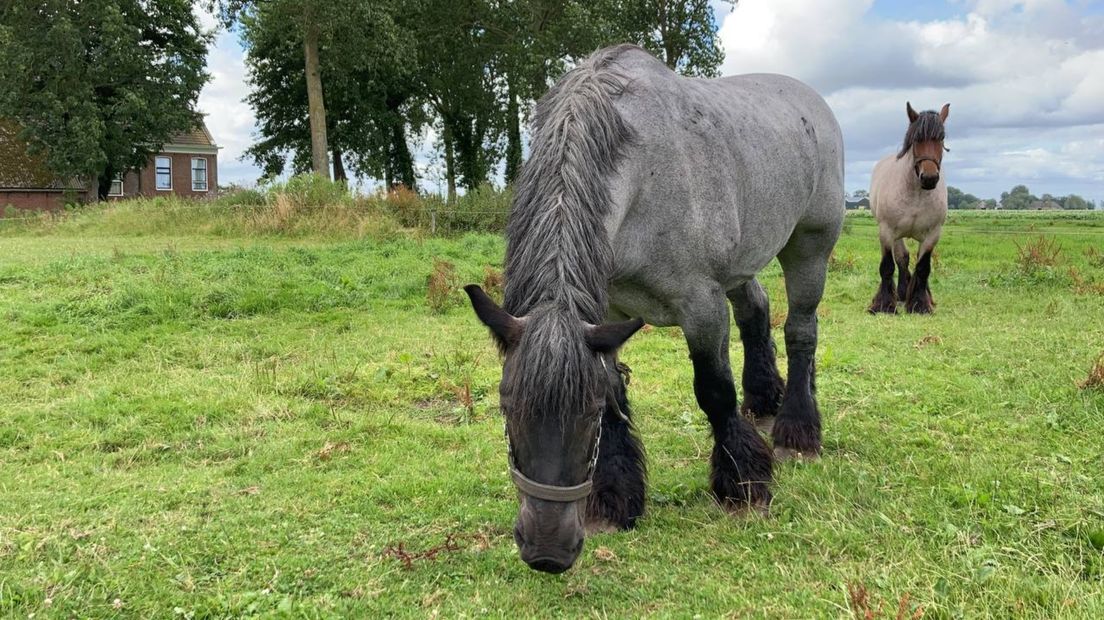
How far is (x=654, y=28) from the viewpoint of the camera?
26.8 m

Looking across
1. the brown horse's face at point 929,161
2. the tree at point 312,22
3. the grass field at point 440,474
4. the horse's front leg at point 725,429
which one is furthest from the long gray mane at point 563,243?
the tree at point 312,22

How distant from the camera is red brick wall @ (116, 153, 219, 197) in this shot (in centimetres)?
4109

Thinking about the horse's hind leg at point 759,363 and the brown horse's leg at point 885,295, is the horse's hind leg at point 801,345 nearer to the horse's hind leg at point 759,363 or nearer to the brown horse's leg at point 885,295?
the horse's hind leg at point 759,363

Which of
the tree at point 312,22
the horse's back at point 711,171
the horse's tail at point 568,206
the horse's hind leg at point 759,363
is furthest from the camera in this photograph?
the tree at point 312,22

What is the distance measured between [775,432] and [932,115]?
249 inches

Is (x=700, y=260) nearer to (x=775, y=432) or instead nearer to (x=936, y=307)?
(x=775, y=432)

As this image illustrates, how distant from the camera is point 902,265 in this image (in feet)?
33.2

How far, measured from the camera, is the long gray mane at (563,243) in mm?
2484

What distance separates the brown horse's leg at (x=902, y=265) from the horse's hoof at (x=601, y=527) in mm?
7972

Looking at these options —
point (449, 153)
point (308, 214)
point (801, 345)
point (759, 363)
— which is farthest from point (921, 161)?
point (449, 153)

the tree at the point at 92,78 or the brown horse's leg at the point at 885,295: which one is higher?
the tree at the point at 92,78

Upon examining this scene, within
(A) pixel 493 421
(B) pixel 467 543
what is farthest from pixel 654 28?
(B) pixel 467 543

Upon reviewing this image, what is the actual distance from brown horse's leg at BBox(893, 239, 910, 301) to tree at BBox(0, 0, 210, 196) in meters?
29.5

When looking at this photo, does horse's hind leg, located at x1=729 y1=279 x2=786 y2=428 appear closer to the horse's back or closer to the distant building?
the horse's back
